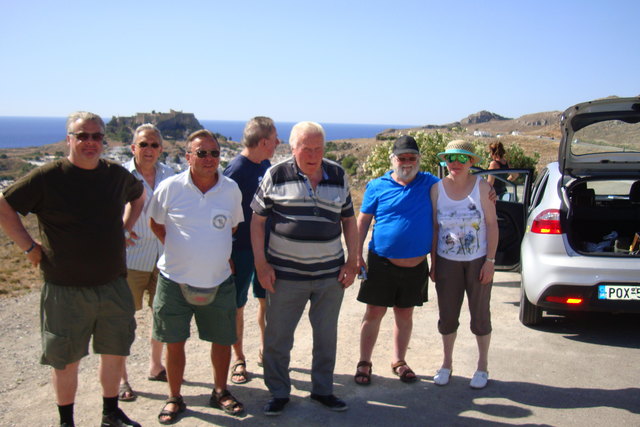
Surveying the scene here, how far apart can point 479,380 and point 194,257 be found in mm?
2305

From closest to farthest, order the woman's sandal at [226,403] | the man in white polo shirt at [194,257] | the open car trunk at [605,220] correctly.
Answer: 1. the man in white polo shirt at [194,257]
2. the woman's sandal at [226,403]
3. the open car trunk at [605,220]

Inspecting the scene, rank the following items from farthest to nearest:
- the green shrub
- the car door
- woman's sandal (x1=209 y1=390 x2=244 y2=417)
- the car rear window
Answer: the green shrub < the car rear window < the car door < woman's sandal (x1=209 y1=390 x2=244 y2=417)

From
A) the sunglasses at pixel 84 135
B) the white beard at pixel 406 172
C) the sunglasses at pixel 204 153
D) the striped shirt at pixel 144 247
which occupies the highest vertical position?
the sunglasses at pixel 84 135

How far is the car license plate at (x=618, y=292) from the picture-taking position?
4.61 metres

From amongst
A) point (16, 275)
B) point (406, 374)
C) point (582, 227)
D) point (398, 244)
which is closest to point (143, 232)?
point (398, 244)

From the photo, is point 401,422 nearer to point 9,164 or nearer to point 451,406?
point 451,406

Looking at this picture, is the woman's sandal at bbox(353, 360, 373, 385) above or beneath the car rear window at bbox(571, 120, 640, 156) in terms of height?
beneath

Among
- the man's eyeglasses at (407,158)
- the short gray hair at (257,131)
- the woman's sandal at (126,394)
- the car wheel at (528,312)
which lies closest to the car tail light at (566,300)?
the car wheel at (528,312)

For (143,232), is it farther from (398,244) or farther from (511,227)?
(511,227)

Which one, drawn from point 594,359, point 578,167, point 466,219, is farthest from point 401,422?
point 578,167

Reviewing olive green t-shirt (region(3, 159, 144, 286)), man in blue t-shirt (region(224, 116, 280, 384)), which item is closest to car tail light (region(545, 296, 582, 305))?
man in blue t-shirt (region(224, 116, 280, 384))

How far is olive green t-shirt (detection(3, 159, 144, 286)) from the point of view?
10.5 feet

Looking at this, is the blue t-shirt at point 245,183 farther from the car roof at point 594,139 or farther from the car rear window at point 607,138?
the car rear window at point 607,138

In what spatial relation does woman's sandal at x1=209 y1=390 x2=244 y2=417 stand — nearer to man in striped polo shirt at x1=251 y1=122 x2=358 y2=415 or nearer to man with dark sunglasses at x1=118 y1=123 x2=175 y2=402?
man in striped polo shirt at x1=251 y1=122 x2=358 y2=415
